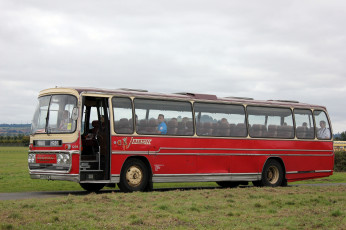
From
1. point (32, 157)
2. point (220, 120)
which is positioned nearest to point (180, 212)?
point (32, 157)

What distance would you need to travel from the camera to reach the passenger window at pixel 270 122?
2302 centimetres

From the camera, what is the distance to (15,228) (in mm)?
10383

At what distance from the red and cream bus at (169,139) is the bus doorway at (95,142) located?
0.03 meters

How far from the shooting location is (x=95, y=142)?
1909cm

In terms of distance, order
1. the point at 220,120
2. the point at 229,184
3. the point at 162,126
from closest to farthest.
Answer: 1. the point at 162,126
2. the point at 220,120
3. the point at 229,184

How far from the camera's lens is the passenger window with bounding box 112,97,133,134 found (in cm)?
1884

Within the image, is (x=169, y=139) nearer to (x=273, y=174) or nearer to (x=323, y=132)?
(x=273, y=174)

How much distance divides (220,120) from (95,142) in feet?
16.4

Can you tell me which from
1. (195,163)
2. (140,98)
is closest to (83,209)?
(140,98)

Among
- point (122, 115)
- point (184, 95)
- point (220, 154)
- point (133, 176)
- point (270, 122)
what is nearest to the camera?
point (122, 115)

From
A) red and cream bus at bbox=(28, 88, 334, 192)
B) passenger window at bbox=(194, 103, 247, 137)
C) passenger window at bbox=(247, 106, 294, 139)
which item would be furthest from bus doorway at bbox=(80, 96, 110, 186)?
passenger window at bbox=(247, 106, 294, 139)

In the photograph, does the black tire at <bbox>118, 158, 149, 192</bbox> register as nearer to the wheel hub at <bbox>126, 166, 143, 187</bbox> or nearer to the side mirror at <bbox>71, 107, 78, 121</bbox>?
the wheel hub at <bbox>126, 166, 143, 187</bbox>

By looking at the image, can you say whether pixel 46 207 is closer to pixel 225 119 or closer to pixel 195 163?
pixel 195 163

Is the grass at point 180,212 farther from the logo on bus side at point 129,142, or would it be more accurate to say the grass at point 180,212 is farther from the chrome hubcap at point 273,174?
the chrome hubcap at point 273,174
